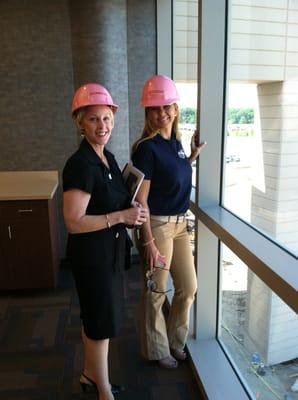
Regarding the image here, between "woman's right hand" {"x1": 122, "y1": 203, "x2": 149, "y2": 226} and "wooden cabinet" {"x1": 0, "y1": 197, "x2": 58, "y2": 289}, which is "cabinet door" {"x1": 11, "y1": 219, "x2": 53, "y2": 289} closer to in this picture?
"wooden cabinet" {"x1": 0, "y1": 197, "x2": 58, "y2": 289}

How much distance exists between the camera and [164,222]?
6.56ft

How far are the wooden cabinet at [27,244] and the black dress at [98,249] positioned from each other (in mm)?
1437

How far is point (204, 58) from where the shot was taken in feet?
6.41

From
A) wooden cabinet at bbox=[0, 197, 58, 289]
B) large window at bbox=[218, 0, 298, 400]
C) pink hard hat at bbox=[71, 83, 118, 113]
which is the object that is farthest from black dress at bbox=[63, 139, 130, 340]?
wooden cabinet at bbox=[0, 197, 58, 289]

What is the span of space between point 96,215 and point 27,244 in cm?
172

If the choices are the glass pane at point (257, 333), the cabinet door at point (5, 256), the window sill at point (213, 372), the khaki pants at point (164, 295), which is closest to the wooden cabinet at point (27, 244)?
the cabinet door at point (5, 256)

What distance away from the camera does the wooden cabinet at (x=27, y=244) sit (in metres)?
2.99

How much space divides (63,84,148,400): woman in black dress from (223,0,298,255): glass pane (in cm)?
60

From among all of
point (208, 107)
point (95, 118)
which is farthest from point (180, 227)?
point (95, 118)

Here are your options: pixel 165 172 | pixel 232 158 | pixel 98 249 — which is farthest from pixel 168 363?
pixel 232 158

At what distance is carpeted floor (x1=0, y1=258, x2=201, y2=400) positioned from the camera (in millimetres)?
2082

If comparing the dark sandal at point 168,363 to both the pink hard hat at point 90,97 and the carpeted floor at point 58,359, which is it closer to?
the carpeted floor at point 58,359

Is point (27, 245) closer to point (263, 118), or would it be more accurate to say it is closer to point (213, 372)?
point (213, 372)

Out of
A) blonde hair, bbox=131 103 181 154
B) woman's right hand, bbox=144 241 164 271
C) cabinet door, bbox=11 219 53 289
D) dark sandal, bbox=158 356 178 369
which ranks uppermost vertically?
blonde hair, bbox=131 103 181 154
